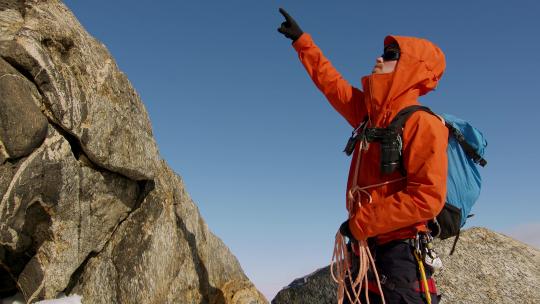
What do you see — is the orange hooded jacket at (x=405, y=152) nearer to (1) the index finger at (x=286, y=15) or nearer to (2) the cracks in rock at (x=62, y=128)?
(1) the index finger at (x=286, y=15)

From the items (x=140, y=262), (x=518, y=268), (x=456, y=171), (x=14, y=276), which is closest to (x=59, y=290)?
(x=14, y=276)

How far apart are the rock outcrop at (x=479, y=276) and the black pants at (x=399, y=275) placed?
5.73 metres

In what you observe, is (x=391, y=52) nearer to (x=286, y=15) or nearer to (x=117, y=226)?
(x=286, y=15)

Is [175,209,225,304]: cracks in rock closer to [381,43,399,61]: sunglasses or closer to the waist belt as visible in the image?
the waist belt

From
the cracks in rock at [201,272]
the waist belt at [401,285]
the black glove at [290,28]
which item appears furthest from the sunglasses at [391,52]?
the cracks in rock at [201,272]

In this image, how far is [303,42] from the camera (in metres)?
8.16

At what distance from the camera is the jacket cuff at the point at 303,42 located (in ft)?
26.7

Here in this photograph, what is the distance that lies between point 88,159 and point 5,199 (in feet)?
6.31

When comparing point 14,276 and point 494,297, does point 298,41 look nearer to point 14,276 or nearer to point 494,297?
point 14,276

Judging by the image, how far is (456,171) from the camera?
6281 millimetres

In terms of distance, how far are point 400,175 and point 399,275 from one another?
1348 millimetres

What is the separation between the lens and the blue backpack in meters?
6.13

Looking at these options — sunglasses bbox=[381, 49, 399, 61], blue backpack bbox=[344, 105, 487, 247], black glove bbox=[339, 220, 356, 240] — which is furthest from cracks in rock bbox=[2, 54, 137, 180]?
sunglasses bbox=[381, 49, 399, 61]

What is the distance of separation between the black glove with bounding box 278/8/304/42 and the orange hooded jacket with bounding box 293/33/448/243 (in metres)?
1.54
